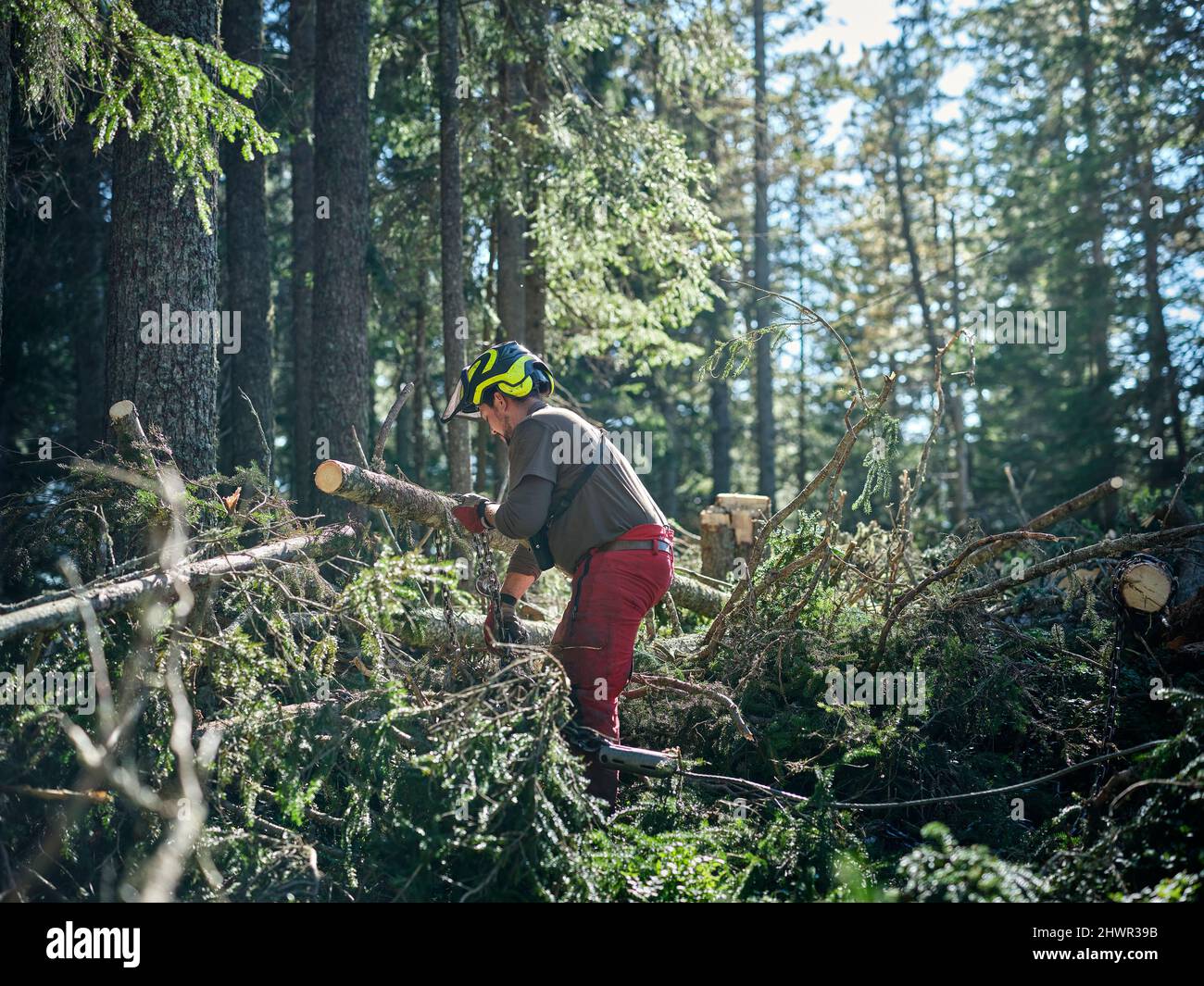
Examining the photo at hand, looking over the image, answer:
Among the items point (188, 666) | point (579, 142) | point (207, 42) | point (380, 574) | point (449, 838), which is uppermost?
point (579, 142)

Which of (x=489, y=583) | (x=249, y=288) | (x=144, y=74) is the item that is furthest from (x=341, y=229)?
(x=489, y=583)

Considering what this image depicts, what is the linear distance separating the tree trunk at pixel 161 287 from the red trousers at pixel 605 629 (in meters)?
2.68

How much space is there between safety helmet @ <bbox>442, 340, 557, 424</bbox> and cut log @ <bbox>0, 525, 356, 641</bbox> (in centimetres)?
110

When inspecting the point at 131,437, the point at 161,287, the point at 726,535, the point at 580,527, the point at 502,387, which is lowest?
the point at 726,535

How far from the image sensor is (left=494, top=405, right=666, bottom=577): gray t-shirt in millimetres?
4934

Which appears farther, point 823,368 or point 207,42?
point 823,368

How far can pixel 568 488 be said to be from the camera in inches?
201

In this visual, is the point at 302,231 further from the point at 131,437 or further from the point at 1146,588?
the point at 1146,588

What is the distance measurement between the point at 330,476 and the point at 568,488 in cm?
130

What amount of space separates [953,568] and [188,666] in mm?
4455

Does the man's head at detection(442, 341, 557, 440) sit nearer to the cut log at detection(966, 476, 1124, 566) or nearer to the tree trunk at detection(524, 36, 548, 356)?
the cut log at detection(966, 476, 1124, 566)

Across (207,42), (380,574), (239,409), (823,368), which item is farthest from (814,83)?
(380,574)

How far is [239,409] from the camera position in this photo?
1309 centimetres
